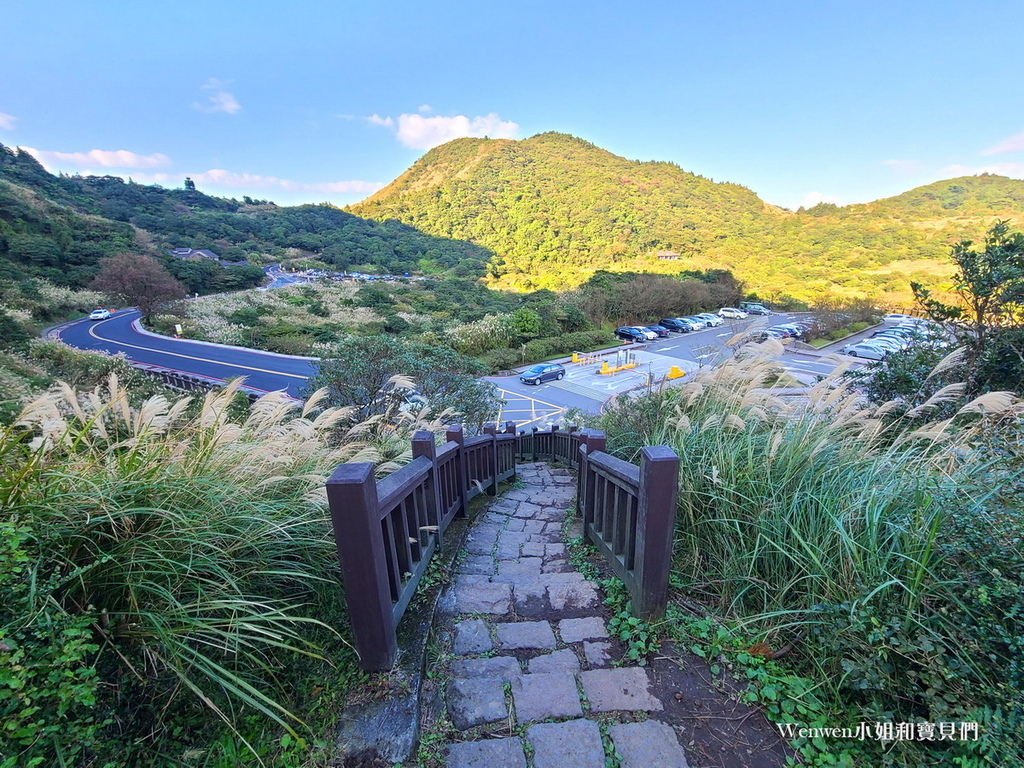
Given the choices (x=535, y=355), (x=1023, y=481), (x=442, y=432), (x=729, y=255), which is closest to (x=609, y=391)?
(x=535, y=355)

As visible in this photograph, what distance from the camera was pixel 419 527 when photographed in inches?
83.5

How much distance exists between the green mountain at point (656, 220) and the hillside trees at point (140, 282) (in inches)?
1235

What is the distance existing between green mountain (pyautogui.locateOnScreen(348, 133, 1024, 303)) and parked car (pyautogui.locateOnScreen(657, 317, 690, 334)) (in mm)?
13216

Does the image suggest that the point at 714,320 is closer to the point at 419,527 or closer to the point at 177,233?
the point at 419,527

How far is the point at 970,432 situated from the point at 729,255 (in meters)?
63.4

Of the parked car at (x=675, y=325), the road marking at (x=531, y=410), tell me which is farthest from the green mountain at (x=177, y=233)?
the road marking at (x=531, y=410)

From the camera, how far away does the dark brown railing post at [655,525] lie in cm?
157

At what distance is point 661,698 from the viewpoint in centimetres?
141

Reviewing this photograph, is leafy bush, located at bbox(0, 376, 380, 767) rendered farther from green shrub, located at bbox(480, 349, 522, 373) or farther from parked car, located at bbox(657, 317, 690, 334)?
parked car, located at bbox(657, 317, 690, 334)

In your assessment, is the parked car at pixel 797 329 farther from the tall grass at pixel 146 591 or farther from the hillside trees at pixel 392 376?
the tall grass at pixel 146 591

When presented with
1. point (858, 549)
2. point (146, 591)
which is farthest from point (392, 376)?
point (858, 549)

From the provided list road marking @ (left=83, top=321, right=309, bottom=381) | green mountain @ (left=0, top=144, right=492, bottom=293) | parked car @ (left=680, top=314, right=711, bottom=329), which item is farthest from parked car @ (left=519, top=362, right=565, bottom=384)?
green mountain @ (left=0, top=144, right=492, bottom=293)

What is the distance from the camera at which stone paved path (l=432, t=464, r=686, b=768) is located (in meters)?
1.24

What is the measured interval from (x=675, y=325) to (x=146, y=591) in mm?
32960
